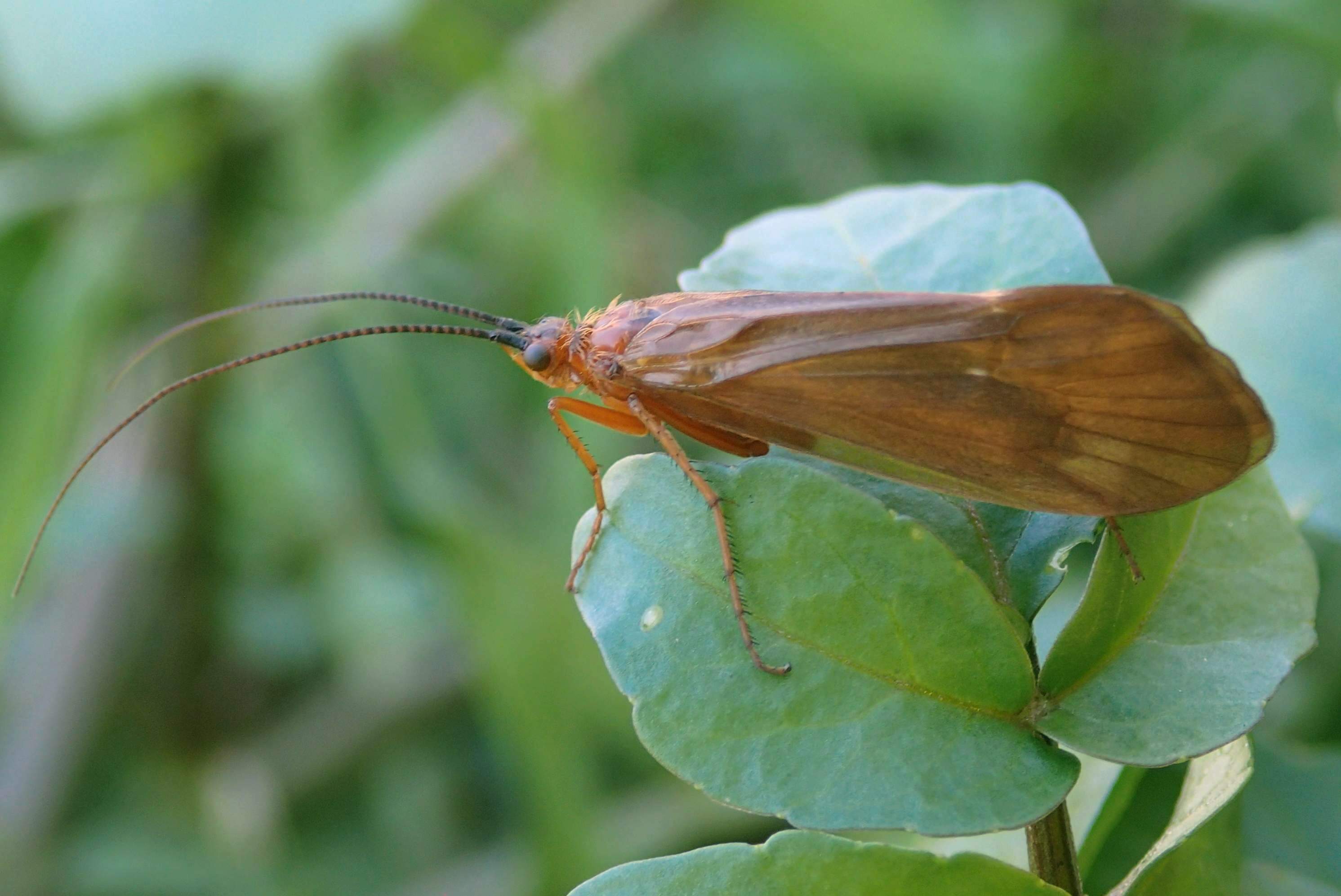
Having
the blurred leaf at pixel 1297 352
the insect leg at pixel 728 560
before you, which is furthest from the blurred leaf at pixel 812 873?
the blurred leaf at pixel 1297 352

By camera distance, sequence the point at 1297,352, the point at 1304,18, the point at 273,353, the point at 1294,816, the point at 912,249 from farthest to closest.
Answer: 1. the point at 1304,18
2. the point at 273,353
3. the point at 1297,352
4. the point at 912,249
5. the point at 1294,816

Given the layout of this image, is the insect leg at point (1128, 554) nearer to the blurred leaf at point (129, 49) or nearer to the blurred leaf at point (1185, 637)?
the blurred leaf at point (1185, 637)

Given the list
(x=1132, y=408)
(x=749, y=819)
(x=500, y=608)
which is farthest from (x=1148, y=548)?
(x=500, y=608)

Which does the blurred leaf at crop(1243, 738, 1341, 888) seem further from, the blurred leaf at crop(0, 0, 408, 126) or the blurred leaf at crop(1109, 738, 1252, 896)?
the blurred leaf at crop(0, 0, 408, 126)

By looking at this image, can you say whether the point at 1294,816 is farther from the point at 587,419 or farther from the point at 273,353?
the point at 273,353

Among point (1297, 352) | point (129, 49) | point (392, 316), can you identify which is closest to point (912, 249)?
point (1297, 352)

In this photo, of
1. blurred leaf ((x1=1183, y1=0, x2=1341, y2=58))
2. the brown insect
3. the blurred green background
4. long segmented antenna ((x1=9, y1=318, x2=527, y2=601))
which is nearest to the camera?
the brown insect

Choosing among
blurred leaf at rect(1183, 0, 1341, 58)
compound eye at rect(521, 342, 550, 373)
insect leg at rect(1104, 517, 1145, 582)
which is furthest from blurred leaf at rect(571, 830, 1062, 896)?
blurred leaf at rect(1183, 0, 1341, 58)
